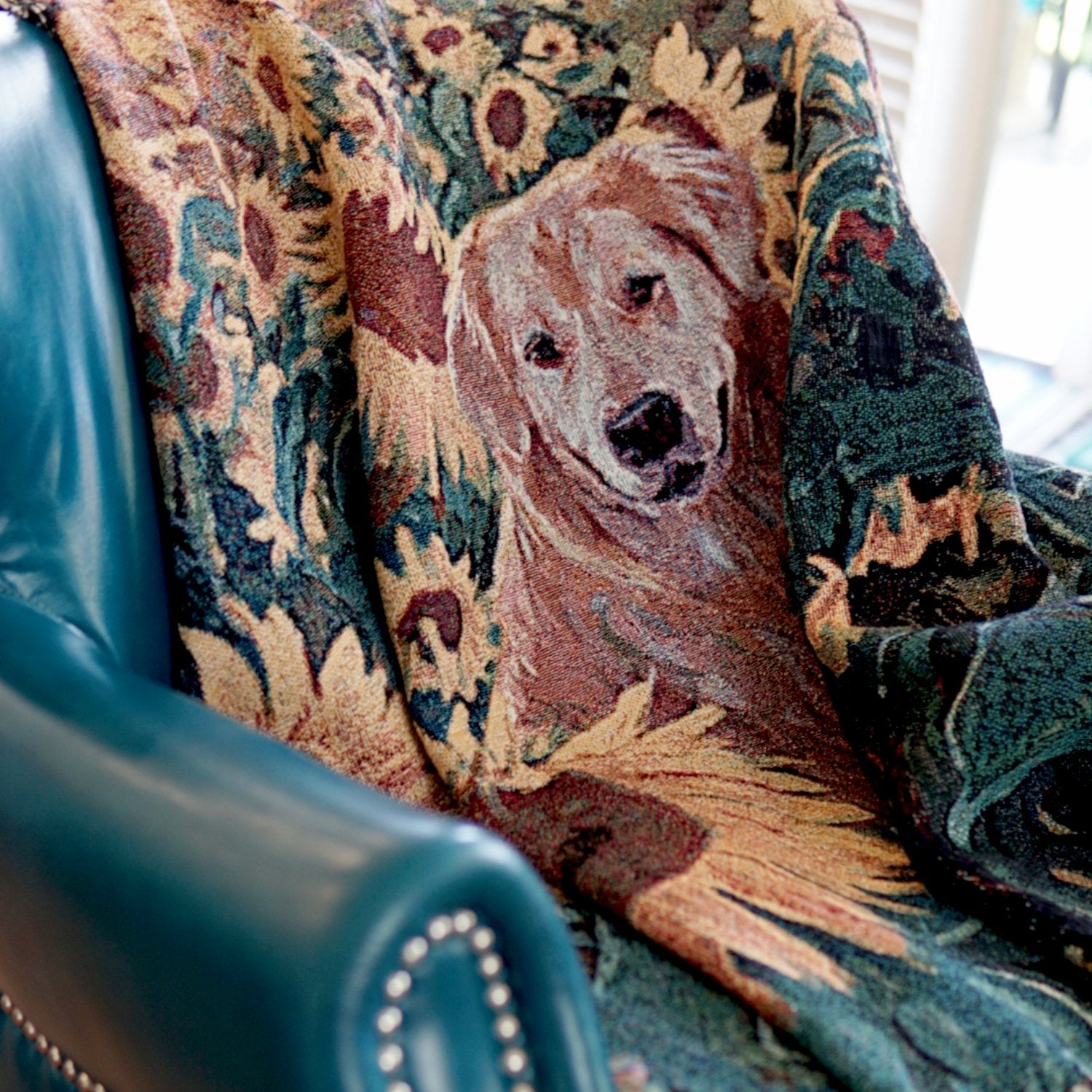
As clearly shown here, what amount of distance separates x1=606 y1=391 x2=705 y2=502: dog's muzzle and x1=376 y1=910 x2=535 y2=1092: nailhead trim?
0.51 m

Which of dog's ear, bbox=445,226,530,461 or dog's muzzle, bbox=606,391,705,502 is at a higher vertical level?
dog's ear, bbox=445,226,530,461

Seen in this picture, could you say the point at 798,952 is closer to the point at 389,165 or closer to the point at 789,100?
the point at 389,165

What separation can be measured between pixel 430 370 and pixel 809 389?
29 cm

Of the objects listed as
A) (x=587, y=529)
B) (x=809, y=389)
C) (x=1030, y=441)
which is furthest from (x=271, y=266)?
(x=1030, y=441)

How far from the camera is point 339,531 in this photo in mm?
836

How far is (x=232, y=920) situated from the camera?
18.6 inches

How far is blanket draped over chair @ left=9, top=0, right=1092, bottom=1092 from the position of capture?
0.72 m

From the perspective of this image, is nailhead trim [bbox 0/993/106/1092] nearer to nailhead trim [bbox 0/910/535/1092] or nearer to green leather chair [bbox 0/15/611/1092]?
green leather chair [bbox 0/15/611/1092]

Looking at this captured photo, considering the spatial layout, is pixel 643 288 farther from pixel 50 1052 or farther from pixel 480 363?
pixel 50 1052

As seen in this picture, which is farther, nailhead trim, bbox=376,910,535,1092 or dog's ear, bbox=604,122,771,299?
dog's ear, bbox=604,122,771,299

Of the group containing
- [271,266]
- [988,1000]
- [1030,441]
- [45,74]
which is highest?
[45,74]

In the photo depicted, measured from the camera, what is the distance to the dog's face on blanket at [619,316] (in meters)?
0.92

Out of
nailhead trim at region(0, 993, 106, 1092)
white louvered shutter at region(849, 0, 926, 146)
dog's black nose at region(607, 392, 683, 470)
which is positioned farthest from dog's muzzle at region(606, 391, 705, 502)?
white louvered shutter at region(849, 0, 926, 146)

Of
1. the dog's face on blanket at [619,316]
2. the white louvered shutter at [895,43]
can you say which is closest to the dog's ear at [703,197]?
the dog's face on blanket at [619,316]
